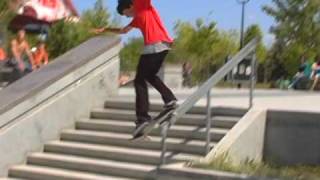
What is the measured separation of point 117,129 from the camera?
9.87 meters

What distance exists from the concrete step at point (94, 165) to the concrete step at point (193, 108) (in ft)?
4.49

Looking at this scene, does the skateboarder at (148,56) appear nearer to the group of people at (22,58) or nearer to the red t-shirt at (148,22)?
the red t-shirt at (148,22)

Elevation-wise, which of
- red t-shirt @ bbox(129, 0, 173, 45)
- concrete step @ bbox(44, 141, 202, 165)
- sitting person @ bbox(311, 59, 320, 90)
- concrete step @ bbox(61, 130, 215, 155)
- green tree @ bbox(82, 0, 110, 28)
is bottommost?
concrete step @ bbox(44, 141, 202, 165)

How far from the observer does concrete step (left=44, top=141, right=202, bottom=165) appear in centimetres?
872

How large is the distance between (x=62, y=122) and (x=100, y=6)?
36.8 meters

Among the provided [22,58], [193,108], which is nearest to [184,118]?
[193,108]

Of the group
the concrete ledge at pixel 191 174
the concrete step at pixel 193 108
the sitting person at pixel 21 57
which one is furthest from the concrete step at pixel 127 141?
the sitting person at pixel 21 57

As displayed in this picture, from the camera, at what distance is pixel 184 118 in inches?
377

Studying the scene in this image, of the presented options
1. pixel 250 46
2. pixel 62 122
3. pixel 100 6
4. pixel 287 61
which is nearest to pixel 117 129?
pixel 62 122

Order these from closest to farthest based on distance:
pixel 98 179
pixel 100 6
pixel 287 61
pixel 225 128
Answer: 1. pixel 98 179
2. pixel 225 128
3. pixel 100 6
4. pixel 287 61

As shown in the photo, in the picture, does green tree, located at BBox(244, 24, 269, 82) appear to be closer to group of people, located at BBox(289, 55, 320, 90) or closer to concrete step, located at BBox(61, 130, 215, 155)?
group of people, located at BBox(289, 55, 320, 90)

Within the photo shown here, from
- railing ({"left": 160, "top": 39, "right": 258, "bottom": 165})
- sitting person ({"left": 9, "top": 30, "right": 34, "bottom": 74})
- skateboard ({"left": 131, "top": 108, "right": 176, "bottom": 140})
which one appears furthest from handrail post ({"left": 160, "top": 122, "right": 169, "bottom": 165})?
sitting person ({"left": 9, "top": 30, "right": 34, "bottom": 74})

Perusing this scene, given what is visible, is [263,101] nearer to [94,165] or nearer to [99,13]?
[94,165]

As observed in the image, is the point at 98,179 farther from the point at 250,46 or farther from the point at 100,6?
the point at 100,6
